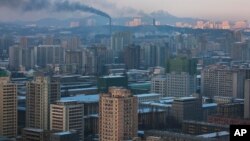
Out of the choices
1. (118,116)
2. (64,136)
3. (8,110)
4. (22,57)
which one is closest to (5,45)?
(22,57)

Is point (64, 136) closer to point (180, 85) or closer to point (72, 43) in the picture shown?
point (180, 85)

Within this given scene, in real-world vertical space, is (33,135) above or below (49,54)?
below

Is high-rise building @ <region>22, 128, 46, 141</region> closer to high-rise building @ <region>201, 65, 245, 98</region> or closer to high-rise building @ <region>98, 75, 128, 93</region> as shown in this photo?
high-rise building @ <region>98, 75, 128, 93</region>

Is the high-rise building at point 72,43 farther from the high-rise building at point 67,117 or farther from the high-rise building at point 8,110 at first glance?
the high-rise building at point 67,117

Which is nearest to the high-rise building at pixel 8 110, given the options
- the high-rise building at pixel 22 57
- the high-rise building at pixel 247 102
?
the high-rise building at pixel 247 102

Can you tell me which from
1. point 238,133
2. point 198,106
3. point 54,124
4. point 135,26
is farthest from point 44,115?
point 135,26

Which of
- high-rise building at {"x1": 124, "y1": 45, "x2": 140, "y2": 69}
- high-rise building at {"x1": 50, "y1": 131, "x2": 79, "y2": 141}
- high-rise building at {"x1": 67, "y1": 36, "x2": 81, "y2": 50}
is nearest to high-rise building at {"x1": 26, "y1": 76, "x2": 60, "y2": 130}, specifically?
high-rise building at {"x1": 50, "y1": 131, "x2": 79, "y2": 141}

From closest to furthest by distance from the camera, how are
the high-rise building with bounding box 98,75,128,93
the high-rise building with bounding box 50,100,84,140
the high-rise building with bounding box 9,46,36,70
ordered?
the high-rise building with bounding box 50,100,84,140, the high-rise building with bounding box 98,75,128,93, the high-rise building with bounding box 9,46,36,70
